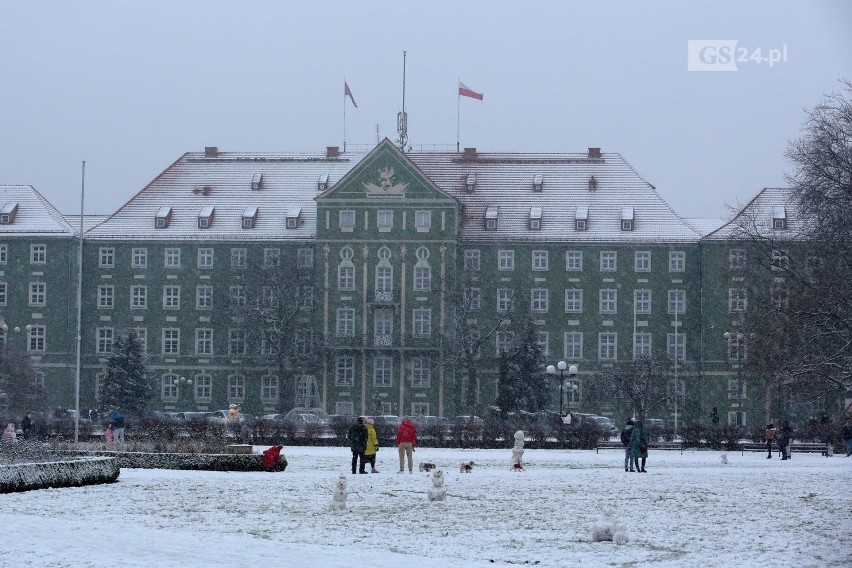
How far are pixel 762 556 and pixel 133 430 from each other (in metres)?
39.2

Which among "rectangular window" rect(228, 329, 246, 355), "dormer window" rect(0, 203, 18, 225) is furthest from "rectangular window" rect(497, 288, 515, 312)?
"dormer window" rect(0, 203, 18, 225)

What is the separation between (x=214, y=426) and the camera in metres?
53.2

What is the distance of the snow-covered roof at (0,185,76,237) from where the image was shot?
88.6m

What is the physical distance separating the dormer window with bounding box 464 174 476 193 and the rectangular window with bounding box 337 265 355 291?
857 centimetres

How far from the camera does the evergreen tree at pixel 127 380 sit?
7962cm

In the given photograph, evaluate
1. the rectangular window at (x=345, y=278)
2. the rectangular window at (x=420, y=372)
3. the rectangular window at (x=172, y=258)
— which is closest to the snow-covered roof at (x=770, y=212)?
the rectangular window at (x=420, y=372)

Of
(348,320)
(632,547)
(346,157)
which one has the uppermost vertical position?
(346,157)

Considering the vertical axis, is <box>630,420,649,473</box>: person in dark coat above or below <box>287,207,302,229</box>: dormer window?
below

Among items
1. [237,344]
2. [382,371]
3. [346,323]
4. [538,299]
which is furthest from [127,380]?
[538,299]

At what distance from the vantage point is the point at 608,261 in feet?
287

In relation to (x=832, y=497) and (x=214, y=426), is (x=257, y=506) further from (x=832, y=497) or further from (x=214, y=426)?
(x=214, y=426)

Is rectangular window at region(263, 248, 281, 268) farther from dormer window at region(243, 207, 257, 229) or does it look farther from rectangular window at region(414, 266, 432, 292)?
rectangular window at region(414, 266, 432, 292)

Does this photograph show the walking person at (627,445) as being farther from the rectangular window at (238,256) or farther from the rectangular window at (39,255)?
the rectangular window at (39,255)

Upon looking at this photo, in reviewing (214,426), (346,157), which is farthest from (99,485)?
(346,157)
